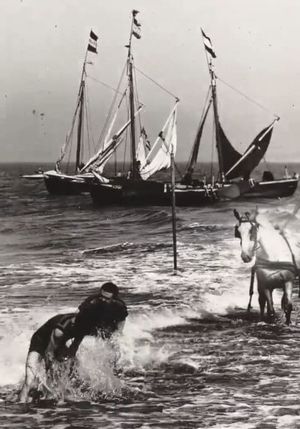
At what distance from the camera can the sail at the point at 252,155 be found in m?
49.9

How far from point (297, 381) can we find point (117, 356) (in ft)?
6.83

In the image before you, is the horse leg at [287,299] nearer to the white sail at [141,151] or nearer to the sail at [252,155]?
the sail at [252,155]

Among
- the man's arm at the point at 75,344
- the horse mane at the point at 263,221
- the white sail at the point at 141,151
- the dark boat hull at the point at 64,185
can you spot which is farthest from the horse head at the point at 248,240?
the dark boat hull at the point at 64,185

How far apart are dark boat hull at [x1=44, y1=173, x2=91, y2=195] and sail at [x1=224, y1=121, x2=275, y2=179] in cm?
1526

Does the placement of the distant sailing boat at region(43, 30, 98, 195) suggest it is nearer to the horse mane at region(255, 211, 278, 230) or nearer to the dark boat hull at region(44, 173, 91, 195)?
the dark boat hull at region(44, 173, 91, 195)

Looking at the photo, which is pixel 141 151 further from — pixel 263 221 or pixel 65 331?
pixel 65 331

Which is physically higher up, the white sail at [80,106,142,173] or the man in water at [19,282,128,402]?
the white sail at [80,106,142,173]

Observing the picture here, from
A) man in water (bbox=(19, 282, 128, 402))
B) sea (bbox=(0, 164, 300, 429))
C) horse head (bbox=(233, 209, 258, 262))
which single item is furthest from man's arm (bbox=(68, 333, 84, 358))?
horse head (bbox=(233, 209, 258, 262))

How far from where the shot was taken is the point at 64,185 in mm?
64062

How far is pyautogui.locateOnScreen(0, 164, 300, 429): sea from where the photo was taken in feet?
21.6

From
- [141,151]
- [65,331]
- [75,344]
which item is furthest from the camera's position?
[141,151]

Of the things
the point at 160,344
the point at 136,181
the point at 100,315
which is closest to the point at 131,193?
the point at 136,181

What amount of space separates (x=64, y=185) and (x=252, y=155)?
796 inches

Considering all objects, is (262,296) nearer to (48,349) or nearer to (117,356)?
(117,356)
